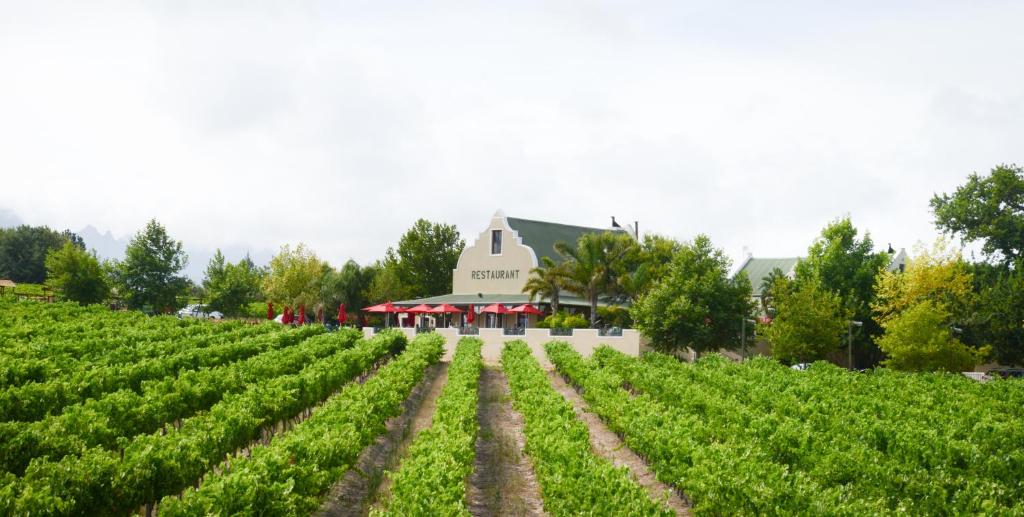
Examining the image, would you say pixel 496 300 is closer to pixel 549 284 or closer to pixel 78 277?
pixel 549 284

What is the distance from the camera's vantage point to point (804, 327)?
153 feet

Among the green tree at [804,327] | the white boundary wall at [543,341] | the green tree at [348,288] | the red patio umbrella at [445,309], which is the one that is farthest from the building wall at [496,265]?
the green tree at [804,327]

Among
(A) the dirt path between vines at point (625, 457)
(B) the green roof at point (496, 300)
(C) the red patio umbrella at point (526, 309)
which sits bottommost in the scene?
(A) the dirt path between vines at point (625, 457)

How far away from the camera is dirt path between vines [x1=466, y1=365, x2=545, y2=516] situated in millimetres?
15547

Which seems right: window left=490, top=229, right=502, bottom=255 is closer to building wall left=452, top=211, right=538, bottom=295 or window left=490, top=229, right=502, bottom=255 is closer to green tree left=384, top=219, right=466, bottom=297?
building wall left=452, top=211, right=538, bottom=295

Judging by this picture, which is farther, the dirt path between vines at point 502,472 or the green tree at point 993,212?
the green tree at point 993,212

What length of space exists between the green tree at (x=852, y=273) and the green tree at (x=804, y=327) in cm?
302

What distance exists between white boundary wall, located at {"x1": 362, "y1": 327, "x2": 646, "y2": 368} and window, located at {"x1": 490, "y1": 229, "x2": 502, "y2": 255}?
12.6m

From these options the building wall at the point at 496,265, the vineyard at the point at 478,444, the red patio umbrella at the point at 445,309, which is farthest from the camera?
the building wall at the point at 496,265

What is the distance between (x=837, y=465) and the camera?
1520 centimetres

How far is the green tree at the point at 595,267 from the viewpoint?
51656mm

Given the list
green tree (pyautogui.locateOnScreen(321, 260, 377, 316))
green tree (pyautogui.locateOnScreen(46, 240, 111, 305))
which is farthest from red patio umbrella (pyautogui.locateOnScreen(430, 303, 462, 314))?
green tree (pyautogui.locateOnScreen(46, 240, 111, 305))

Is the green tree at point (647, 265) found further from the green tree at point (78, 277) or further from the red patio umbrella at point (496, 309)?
the green tree at point (78, 277)

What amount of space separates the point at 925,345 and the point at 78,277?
6461 cm
